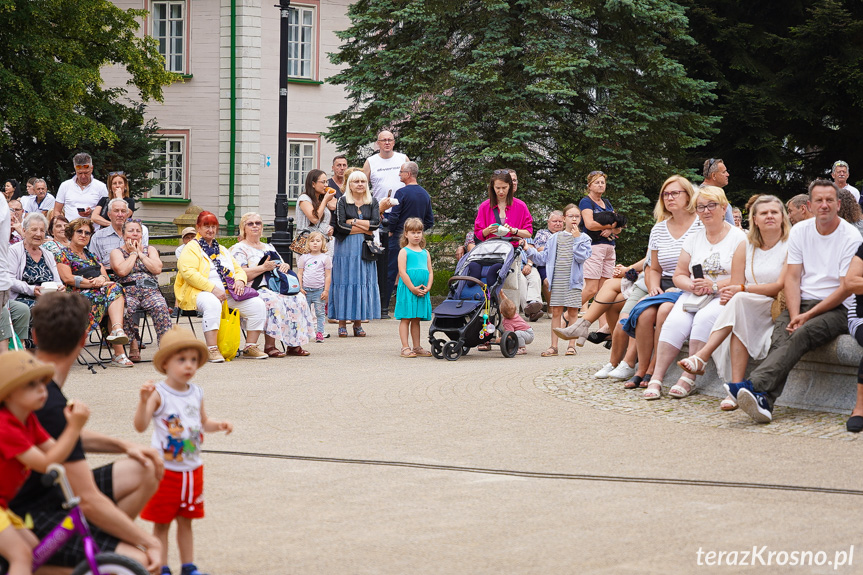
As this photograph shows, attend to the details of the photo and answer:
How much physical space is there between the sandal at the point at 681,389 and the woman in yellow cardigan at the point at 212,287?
17.2 feet

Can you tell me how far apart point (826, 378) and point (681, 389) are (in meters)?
→ 1.22

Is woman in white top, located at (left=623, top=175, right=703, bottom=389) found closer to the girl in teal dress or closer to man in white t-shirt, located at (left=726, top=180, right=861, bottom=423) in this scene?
man in white t-shirt, located at (left=726, top=180, right=861, bottom=423)

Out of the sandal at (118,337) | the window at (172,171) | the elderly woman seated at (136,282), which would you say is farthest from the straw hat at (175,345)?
the window at (172,171)

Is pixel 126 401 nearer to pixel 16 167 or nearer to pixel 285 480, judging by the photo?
pixel 285 480

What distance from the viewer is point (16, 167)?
29594 millimetres

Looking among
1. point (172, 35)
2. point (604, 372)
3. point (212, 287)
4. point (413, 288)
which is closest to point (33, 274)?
point (212, 287)

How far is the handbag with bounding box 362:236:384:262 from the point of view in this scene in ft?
50.0

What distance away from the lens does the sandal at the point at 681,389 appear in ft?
31.7

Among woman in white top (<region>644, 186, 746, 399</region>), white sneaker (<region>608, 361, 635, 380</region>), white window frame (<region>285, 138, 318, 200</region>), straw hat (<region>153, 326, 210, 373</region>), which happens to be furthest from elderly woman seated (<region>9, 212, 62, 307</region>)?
white window frame (<region>285, 138, 318, 200</region>)

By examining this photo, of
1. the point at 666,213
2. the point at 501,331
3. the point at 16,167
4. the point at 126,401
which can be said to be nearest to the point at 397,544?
the point at 126,401

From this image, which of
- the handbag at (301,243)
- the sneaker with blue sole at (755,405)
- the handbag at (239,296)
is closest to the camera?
the sneaker with blue sole at (755,405)

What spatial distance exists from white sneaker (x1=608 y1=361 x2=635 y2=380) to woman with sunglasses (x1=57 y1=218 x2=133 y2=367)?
17.1 feet

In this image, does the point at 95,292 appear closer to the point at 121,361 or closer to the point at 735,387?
the point at 121,361

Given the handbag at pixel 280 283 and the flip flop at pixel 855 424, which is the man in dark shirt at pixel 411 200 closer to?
the handbag at pixel 280 283
